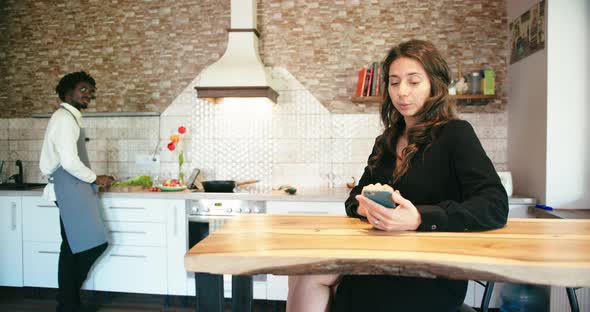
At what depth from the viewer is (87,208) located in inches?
115

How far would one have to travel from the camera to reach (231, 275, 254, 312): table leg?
1286mm

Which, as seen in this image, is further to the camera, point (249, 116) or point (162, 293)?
point (249, 116)

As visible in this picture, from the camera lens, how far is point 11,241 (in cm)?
331

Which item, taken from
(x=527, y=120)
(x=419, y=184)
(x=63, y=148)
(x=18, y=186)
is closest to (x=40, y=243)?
(x=18, y=186)

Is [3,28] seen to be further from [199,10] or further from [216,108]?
[216,108]

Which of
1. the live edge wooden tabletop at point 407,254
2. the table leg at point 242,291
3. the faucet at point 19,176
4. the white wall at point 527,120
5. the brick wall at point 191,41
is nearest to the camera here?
the live edge wooden tabletop at point 407,254

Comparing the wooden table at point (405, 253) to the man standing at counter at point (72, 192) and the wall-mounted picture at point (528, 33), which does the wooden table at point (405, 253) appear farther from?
the man standing at counter at point (72, 192)

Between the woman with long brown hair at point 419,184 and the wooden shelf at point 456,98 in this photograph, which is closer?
the woman with long brown hair at point 419,184

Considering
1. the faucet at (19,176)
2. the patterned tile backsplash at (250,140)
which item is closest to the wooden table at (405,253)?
the patterned tile backsplash at (250,140)

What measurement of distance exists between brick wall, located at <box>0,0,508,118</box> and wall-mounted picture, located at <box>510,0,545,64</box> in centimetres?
18

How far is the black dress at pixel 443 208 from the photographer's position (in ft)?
3.83

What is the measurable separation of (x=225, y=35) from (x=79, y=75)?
1.26 m

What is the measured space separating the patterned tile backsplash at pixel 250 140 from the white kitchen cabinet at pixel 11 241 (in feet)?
2.42

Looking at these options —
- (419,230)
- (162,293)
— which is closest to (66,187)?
(162,293)
